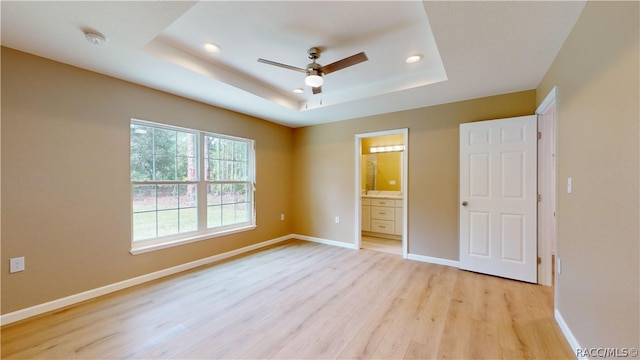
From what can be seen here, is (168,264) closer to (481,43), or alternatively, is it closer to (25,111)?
(25,111)

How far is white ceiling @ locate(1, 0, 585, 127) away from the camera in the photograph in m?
1.70

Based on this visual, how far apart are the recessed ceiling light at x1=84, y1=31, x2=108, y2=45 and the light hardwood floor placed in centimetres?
233

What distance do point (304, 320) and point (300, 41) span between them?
2.51 metres

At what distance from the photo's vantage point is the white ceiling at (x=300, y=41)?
1696 mm

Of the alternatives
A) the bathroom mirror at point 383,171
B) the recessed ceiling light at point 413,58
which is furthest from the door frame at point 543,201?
the bathroom mirror at point 383,171

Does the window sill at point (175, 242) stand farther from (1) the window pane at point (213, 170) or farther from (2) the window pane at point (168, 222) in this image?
(1) the window pane at point (213, 170)

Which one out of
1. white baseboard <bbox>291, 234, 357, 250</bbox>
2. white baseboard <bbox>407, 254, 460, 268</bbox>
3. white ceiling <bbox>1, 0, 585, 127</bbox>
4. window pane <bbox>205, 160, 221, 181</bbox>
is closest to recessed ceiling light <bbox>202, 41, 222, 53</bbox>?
white ceiling <bbox>1, 0, 585, 127</bbox>

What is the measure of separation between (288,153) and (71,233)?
3.42 m

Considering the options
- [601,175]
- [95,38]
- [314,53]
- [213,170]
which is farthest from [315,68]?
[213,170]

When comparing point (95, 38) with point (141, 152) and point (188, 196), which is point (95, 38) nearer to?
point (141, 152)

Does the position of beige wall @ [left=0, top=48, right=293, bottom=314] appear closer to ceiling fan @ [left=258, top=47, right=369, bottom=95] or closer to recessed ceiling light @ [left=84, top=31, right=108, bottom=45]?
recessed ceiling light @ [left=84, top=31, right=108, bottom=45]

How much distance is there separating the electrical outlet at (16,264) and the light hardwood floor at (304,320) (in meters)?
0.45

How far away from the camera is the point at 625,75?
3.98 ft

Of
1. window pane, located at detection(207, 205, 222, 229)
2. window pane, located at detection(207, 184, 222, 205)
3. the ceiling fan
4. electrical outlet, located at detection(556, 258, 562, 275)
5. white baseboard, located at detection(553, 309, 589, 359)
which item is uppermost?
the ceiling fan
